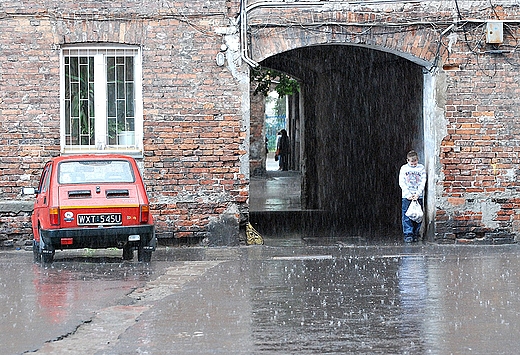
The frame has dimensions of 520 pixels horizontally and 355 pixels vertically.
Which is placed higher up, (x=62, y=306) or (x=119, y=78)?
(x=119, y=78)

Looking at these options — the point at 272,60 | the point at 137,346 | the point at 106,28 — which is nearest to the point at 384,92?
the point at 272,60

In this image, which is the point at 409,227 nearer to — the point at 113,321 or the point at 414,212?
the point at 414,212

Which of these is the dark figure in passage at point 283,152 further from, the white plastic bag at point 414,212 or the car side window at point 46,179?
the car side window at point 46,179

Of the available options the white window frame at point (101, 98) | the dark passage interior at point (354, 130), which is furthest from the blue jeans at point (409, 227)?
the white window frame at point (101, 98)

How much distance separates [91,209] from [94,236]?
0.37m

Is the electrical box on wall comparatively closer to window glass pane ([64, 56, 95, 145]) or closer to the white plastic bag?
the white plastic bag

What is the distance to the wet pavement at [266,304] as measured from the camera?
7.37m

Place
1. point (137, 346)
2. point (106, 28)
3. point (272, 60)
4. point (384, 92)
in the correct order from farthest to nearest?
point (272, 60)
point (384, 92)
point (106, 28)
point (137, 346)

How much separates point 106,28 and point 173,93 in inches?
60.2

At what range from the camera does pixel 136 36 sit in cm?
1561

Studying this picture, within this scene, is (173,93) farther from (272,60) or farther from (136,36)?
(272,60)

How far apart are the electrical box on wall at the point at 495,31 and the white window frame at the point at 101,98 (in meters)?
5.89

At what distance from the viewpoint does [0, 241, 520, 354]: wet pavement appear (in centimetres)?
737

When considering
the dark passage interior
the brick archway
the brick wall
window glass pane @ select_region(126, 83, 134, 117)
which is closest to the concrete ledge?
the brick wall
